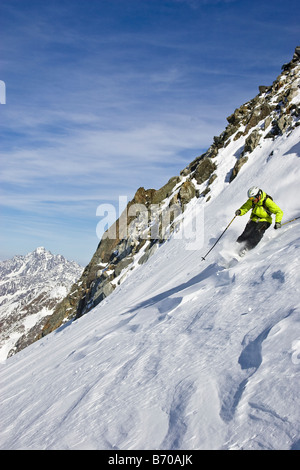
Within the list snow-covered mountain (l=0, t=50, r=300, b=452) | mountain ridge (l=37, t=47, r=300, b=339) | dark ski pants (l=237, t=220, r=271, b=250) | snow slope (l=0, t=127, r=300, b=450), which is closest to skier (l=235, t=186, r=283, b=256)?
dark ski pants (l=237, t=220, r=271, b=250)

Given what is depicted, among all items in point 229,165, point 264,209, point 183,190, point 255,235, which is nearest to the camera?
point 255,235

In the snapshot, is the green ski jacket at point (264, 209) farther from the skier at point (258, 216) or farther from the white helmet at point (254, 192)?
the white helmet at point (254, 192)

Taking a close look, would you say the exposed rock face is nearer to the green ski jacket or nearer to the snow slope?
the green ski jacket

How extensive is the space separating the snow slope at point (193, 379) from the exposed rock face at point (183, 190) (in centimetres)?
2009

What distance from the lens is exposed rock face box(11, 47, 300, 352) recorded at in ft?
92.8

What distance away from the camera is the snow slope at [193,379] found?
12.5ft

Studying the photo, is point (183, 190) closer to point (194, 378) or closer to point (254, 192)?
point (254, 192)

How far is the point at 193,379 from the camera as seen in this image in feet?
16.0

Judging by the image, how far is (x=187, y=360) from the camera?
218 inches

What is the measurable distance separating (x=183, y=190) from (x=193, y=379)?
30016mm

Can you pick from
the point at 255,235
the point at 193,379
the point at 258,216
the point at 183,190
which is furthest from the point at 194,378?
the point at 183,190

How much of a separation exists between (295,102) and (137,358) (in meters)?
28.0

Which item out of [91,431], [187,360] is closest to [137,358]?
[187,360]
